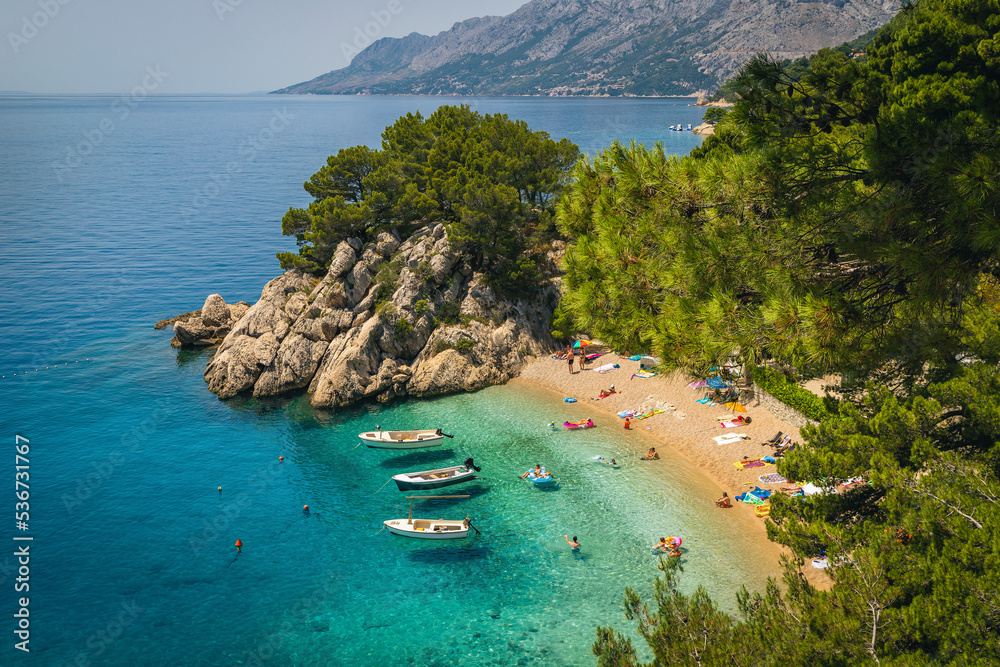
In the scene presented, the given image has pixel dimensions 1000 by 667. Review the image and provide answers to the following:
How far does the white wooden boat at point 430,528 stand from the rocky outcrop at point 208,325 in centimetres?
3101

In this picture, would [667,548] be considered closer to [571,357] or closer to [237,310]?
[571,357]

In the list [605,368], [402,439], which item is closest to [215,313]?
[402,439]

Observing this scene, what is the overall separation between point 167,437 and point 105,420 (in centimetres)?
570

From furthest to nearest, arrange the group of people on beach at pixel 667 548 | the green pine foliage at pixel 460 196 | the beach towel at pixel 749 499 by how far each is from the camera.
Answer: the green pine foliage at pixel 460 196, the beach towel at pixel 749 499, the group of people on beach at pixel 667 548

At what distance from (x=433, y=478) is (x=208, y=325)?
30.9m

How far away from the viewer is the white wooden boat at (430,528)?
25.7m

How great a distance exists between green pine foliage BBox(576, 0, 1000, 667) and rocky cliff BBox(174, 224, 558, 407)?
2874 cm

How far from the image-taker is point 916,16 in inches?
387

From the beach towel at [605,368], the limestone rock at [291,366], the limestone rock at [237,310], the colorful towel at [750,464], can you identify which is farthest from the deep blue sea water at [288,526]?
the limestone rock at [237,310]

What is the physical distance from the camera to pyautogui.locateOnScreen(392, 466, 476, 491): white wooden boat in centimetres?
2920

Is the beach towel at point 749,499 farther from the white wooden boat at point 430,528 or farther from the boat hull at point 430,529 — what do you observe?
the boat hull at point 430,529

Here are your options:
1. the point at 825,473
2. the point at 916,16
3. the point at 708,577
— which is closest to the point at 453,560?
the point at 708,577

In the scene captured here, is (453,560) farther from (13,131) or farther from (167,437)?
(13,131)

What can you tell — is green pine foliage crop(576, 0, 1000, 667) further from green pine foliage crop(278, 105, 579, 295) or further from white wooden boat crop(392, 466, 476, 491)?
green pine foliage crop(278, 105, 579, 295)
